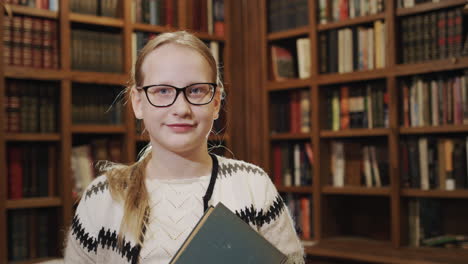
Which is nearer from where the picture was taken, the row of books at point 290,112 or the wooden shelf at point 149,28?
the wooden shelf at point 149,28

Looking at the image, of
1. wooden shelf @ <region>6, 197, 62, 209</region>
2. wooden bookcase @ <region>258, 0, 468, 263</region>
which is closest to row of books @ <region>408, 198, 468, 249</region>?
wooden bookcase @ <region>258, 0, 468, 263</region>

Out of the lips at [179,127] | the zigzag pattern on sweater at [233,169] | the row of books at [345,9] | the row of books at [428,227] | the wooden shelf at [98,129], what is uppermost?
the row of books at [345,9]

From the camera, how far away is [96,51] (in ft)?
8.05

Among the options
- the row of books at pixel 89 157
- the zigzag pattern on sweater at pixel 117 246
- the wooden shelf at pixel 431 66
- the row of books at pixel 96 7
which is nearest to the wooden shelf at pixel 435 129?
the wooden shelf at pixel 431 66

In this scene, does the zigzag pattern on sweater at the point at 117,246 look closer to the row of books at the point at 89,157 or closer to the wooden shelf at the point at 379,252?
the row of books at the point at 89,157

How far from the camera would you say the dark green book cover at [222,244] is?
2.39 feet

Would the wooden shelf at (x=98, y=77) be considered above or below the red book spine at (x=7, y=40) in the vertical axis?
below

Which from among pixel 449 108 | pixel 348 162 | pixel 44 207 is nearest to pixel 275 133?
pixel 348 162

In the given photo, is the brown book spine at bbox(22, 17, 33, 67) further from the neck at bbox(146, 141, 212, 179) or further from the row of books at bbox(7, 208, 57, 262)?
the neck at bbox(146, 141, 212, 179)

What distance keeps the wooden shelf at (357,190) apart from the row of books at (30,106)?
1457mm

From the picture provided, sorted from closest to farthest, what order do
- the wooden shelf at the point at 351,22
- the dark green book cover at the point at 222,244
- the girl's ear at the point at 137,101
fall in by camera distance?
the dark green book cover at the point at 222,244
the girl's ear at the point at 137,101
the wooden shelf at the point at 351,22

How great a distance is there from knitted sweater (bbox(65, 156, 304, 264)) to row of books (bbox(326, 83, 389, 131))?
162 centimetres

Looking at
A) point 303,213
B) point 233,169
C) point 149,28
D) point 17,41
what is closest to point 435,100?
point 303,213

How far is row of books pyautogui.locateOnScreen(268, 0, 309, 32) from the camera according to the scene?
2.77m
